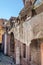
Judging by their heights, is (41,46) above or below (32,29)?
below

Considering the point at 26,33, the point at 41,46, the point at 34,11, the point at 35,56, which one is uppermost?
the point at 34,11

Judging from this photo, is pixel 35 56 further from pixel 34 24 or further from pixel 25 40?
pixel 34 24

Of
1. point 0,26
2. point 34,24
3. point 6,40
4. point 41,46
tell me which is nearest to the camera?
point 34,24

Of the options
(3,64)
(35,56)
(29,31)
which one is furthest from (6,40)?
(29,31)

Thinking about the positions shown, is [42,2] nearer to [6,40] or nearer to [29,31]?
[29,31]

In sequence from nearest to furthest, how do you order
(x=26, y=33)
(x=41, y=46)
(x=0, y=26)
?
(x=26, y=33)
(x=41, y=46)
(x=0, y=26)

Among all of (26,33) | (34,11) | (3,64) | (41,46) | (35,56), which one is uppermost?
(34,11)

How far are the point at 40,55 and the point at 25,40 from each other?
796 millimetres

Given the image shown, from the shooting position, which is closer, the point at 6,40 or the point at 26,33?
the point at 26,33

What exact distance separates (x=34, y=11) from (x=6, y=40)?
6993 millimetres

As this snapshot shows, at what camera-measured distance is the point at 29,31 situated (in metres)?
3.78

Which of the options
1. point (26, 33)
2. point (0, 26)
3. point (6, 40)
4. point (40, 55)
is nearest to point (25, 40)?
point (26, 33)

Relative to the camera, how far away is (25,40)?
405 centimetres

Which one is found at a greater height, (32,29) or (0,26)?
(0,26)
